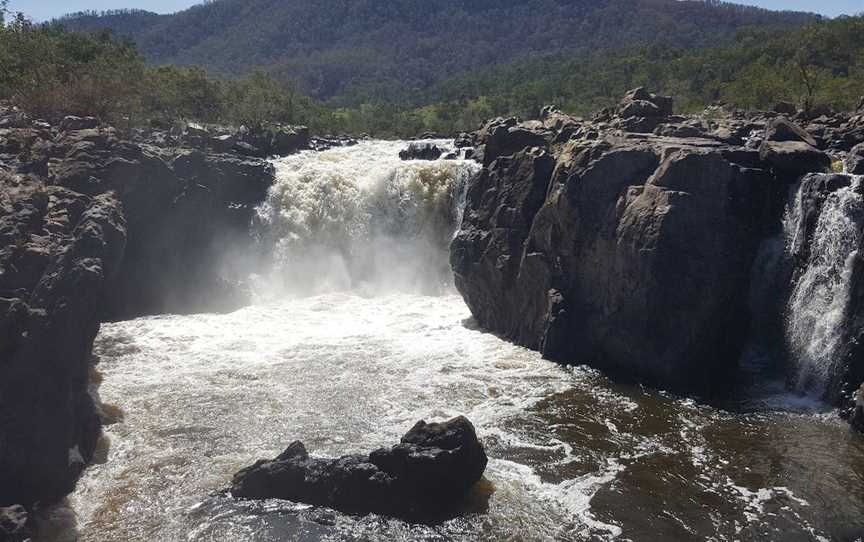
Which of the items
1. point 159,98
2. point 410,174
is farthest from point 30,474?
point 159,98

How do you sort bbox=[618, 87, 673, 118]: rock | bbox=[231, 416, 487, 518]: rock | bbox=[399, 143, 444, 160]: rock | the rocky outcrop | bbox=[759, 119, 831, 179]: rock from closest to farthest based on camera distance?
bbox=[231, 416, 487, 518]: rock → bbox=[759, 119, 831, 179]: rock → bbox=[618, 87, 673, 118]: rock → the rocky outcrop → bbox=[399, 143, 444, 160]: rock

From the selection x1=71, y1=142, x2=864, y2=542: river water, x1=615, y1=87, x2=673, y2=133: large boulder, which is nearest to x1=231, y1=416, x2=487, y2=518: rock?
x1=71, y1=142, x2=864, y2=542: river water

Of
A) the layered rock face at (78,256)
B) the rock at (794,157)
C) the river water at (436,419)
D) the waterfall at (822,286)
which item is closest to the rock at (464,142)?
the layered rock face at (78,256)

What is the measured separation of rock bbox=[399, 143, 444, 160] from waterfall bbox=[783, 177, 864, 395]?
26.0m

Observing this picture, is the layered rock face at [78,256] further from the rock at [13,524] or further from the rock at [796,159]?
the rock at [796,159]

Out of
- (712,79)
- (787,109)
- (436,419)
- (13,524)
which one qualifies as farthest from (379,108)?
(13,524)

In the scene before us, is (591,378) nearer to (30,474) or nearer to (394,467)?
(394,467)

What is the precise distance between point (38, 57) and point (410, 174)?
24.2 m

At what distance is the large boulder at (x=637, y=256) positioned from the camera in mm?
24312

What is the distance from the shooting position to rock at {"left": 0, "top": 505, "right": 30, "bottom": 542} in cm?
1470

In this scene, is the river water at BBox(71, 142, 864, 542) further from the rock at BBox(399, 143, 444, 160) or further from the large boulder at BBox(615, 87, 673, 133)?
the rock at BBox(399, 143, 444, 160)

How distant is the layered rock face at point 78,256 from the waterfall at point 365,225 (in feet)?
8.19

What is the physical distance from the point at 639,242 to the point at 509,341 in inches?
293

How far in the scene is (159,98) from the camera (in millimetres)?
55719
